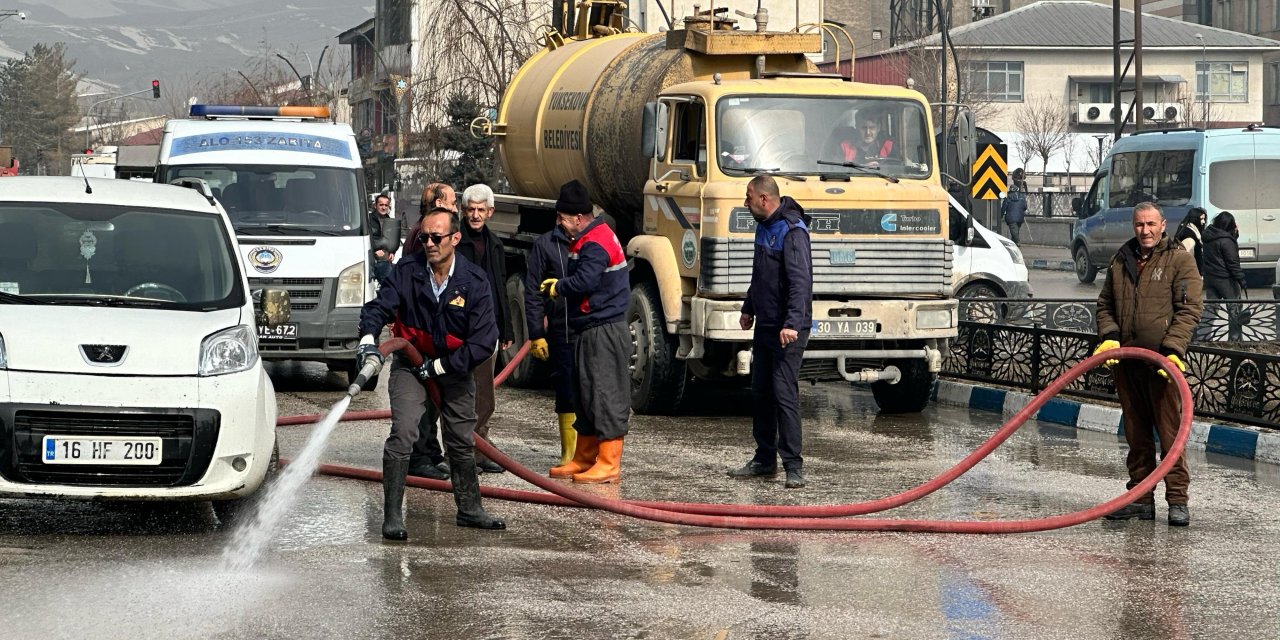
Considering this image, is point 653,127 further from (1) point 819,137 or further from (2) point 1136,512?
(2) point 1136,512

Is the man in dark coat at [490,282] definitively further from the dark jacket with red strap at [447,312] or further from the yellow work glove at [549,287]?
the dark jacket with red strap at [447,312]

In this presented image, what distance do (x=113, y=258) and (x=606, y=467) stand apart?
3145 mm

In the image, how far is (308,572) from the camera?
7.55m

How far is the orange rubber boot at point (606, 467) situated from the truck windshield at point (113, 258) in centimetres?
246

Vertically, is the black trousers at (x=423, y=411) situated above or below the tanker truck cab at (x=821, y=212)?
below

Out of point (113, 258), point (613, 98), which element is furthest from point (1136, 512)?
point (613, 98)

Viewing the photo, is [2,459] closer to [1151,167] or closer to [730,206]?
[730,206]

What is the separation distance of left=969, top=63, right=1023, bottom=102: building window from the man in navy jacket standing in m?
72.1

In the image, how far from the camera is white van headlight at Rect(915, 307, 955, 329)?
543 inches

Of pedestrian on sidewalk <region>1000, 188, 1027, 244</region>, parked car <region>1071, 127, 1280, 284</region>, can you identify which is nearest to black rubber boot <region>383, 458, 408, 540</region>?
parked car <region>1071, 127, 1280, 284</region>

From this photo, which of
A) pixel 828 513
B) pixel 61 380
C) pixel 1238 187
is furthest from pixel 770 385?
pixel 1238 187

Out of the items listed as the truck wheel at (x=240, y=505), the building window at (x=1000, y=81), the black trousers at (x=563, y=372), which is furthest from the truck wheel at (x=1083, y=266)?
the building window at (x=1000, y=81)

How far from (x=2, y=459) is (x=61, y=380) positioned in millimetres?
435

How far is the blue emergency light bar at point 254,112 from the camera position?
17.2m
